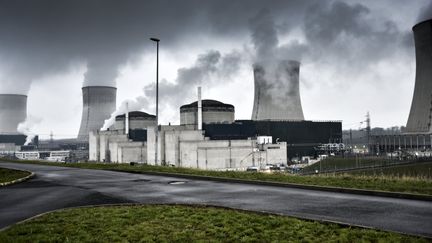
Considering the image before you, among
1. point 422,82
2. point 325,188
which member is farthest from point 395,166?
point 325,188

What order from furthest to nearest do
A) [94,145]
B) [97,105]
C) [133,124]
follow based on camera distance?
1. [94,145]
2. [133,124]
3. [97,105]

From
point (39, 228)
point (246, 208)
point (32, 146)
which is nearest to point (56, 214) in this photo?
point (39, 228)

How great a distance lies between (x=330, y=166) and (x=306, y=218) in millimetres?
49835

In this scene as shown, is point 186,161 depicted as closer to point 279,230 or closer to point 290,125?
point 290,125

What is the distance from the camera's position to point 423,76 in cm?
3794

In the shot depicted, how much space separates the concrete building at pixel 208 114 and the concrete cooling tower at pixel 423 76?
99.4 ft

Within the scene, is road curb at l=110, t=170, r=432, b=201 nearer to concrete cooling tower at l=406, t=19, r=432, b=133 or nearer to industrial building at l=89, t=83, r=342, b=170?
concrete cooling tower at l=406, t=19, r=432, b=133

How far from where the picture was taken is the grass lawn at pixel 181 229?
5.45 meters

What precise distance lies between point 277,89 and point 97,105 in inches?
1366

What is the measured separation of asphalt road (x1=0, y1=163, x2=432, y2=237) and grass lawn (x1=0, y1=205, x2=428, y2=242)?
27.5 inches

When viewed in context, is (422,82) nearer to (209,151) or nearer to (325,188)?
(209,151)

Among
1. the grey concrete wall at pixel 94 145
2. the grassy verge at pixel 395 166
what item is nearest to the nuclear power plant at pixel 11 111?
the grey concrete wall at pixel 94 145

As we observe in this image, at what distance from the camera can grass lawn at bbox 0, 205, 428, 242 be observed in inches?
215

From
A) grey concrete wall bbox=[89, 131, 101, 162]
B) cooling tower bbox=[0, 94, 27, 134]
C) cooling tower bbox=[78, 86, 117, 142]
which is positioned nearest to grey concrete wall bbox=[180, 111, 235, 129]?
cooling tower bbox=[78, 86, 117, 142]
